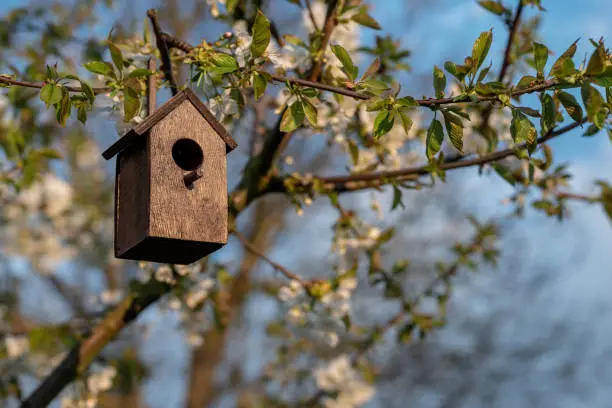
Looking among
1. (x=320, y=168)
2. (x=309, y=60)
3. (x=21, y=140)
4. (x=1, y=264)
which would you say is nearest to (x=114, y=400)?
(x=1, y=264)

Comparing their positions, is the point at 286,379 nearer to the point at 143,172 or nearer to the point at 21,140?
the point at 21,140

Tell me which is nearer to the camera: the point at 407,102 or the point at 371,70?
the point at 407,102

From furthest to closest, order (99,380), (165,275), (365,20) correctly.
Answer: (99,380)
(165,275)
(365,20)

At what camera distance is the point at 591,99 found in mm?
1237

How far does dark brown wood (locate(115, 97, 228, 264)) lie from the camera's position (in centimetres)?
145

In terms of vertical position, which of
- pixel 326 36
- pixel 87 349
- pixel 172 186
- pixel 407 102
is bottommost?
pixel 87 349

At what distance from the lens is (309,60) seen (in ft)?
6.57

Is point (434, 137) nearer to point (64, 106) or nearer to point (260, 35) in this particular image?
point (260, 35)

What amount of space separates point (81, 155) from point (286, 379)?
4.29 m

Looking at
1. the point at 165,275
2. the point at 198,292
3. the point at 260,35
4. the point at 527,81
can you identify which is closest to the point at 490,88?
the point at 527,81

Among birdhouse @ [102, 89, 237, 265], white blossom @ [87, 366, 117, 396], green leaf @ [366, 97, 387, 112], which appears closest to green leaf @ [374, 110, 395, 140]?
green leaf @ [366, 97, 387, 112]

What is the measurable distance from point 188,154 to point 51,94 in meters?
0.35

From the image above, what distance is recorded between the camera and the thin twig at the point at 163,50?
65.0 inches

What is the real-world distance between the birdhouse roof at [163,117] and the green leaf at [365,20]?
62cm
